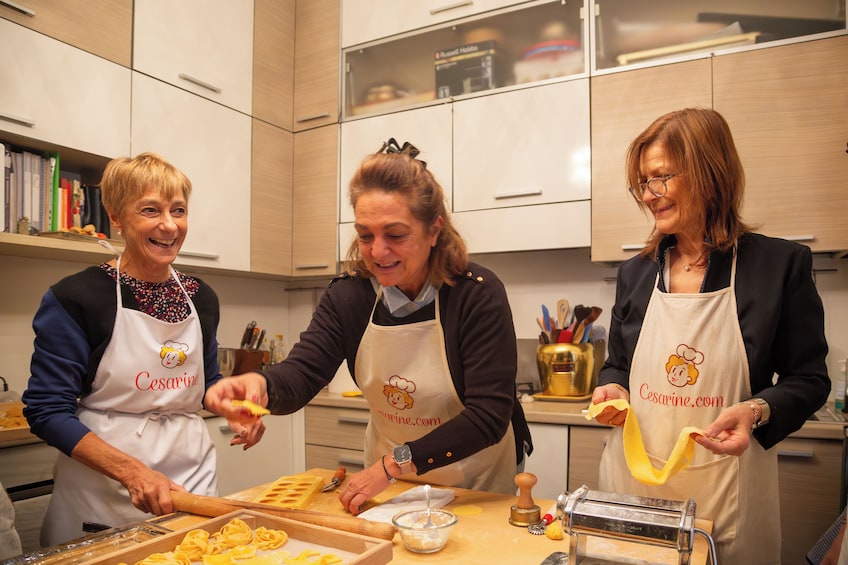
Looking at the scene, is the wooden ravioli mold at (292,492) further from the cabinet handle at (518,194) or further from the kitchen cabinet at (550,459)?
the cabinet handle at (518,194)

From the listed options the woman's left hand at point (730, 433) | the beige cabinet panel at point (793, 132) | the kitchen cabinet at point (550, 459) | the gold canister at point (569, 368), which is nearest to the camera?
the woman's left hand at point (730, 433)

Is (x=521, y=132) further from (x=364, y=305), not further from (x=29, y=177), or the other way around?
(x=29, y=177)

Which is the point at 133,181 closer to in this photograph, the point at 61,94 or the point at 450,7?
the point at 61,94

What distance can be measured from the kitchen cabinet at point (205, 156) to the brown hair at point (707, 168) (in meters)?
2.03

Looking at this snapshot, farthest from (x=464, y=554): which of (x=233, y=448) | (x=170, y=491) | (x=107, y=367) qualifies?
(x=233, y=448)

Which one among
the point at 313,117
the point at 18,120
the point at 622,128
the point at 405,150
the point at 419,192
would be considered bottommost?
the point at 419,192

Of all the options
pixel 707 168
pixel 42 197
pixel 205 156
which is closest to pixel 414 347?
pixel 707 168

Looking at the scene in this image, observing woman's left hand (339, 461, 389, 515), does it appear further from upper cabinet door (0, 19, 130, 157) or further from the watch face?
upper cabinet door (0, 19, 130, 157)

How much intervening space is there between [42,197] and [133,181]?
3.20 feet

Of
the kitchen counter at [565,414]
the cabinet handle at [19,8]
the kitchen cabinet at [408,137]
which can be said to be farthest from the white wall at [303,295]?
the cabinet handle at [19,8]

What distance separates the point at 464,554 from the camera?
95 cm

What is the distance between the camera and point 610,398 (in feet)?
4.16

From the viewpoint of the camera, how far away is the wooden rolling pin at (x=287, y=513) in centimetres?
96

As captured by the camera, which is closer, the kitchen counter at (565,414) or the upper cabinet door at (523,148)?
the kitchen counter at (565,414)
